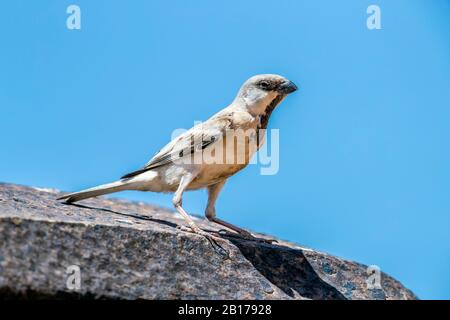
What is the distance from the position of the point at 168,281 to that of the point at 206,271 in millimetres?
513

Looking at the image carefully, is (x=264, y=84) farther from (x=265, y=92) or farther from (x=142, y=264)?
(x=142, y=264)

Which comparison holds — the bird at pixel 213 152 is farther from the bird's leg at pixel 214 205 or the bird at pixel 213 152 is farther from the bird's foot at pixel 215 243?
the bird's foot at pixel 215 243

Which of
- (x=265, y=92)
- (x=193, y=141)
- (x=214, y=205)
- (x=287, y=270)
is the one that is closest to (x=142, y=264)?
(x=287, y=270)

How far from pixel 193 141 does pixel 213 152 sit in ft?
1.00

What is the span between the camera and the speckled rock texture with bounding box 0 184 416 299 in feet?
19.0

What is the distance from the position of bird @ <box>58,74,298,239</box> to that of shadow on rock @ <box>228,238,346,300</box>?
815 millimetres

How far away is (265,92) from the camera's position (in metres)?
8.44

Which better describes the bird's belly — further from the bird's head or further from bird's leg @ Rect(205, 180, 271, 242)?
the bird's head

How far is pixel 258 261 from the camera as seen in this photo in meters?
7.37

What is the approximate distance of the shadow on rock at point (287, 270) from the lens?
728 cm

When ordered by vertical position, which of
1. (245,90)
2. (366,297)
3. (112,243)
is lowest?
(366,297)
